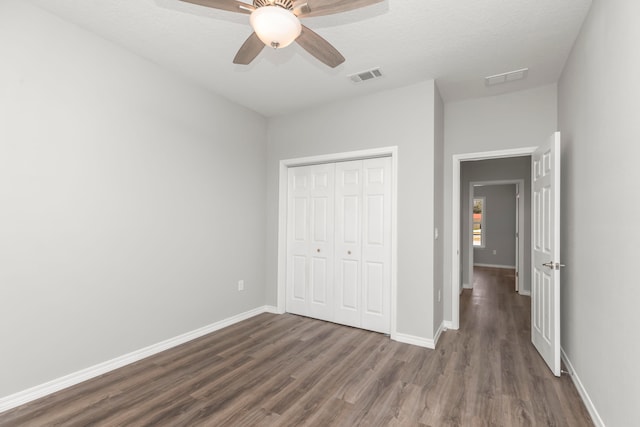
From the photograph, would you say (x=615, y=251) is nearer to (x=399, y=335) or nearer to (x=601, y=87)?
(x=601, y=87)

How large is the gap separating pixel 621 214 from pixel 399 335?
89.5 inches

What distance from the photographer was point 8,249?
209 cm

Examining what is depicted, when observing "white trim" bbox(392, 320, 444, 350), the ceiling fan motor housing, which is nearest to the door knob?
"white trim" bbox(392, 320, 444, 350)

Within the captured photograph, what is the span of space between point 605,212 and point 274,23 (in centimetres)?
222

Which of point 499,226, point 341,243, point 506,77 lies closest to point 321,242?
point 341,243

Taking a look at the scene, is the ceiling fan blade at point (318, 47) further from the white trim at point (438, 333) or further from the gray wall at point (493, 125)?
the white trim at point (438, 333)

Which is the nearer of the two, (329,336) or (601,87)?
(601,87)

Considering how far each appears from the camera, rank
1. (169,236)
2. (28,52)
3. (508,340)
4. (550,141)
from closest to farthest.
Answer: (28,52), (550,141), (169,236), (508,340)

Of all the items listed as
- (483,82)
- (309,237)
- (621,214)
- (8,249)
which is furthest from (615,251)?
(8,249)

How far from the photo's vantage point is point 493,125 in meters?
3.63

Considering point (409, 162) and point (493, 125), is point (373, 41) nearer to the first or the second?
point (409, 162)

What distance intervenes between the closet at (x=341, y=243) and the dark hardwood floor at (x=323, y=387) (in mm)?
407

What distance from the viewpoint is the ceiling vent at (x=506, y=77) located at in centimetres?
307

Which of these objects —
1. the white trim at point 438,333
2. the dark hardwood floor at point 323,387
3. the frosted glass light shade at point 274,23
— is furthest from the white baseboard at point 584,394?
the frosted glass light shade at point 274,23
